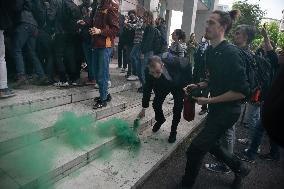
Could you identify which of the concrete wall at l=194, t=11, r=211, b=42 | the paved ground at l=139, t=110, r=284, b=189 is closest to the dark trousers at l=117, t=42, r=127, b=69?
the paved ground at l=139, t=110, r=284, b=189

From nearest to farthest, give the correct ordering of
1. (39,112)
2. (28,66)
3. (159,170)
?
(159,170)
(39,112)
(28,66)

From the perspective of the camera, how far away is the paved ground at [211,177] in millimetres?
3762

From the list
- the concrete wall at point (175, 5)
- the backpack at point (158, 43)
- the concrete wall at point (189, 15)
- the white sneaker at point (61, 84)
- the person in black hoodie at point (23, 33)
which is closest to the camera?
the person in black hoodie at point (23, 33)

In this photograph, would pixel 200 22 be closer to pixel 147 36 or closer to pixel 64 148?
pixel 147 36

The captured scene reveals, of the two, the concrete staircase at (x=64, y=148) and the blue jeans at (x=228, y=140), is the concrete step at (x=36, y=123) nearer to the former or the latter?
the concrete staircase at (x=64, y=148)

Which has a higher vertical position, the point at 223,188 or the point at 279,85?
the point at 279,85

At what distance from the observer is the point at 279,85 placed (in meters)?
1.22

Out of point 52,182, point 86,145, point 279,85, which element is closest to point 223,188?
point 86,145

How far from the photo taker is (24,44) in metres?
5.02

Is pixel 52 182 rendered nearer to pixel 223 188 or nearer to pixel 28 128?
pixel 28 128

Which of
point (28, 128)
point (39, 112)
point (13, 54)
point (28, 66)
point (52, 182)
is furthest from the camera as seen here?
point (28, 66)

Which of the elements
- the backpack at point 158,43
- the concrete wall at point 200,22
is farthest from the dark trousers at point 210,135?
the concrete wall at point 200,22

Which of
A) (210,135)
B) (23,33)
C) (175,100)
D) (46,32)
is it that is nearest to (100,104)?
(175,100)

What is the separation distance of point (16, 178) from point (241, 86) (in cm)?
265
